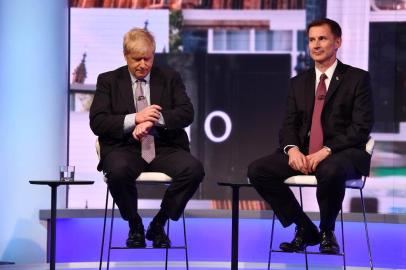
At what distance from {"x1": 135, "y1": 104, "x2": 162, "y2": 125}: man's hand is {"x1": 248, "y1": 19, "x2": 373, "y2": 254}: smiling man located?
61 centimetres

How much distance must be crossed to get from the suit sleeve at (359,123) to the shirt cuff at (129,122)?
1.09 m

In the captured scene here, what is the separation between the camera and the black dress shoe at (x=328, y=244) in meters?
4.27

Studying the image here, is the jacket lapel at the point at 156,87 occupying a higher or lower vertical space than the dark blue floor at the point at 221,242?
higher

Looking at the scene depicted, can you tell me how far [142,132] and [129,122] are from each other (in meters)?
0.12

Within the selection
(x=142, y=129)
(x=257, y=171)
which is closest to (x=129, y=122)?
(x=142, y=129)

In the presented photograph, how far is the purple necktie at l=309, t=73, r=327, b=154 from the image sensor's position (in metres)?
4.59

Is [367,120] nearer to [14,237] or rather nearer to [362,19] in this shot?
[362,19]

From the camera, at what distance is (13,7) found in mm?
5785

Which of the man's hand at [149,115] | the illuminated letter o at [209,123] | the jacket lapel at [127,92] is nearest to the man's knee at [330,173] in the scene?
the man's hand at [149,115]

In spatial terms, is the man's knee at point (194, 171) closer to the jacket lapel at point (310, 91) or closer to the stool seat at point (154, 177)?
the stool seat at point (154, 177)

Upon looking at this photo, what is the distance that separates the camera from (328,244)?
14.1 feet

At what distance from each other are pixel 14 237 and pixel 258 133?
6.69 ft

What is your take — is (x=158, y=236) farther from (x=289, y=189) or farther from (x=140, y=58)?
(x=140, y=58)

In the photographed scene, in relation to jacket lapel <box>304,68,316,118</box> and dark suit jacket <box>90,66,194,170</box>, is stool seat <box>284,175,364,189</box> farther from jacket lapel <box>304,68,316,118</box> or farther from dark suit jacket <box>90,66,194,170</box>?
dark suit jacket <box>90,66,194,170</box>
